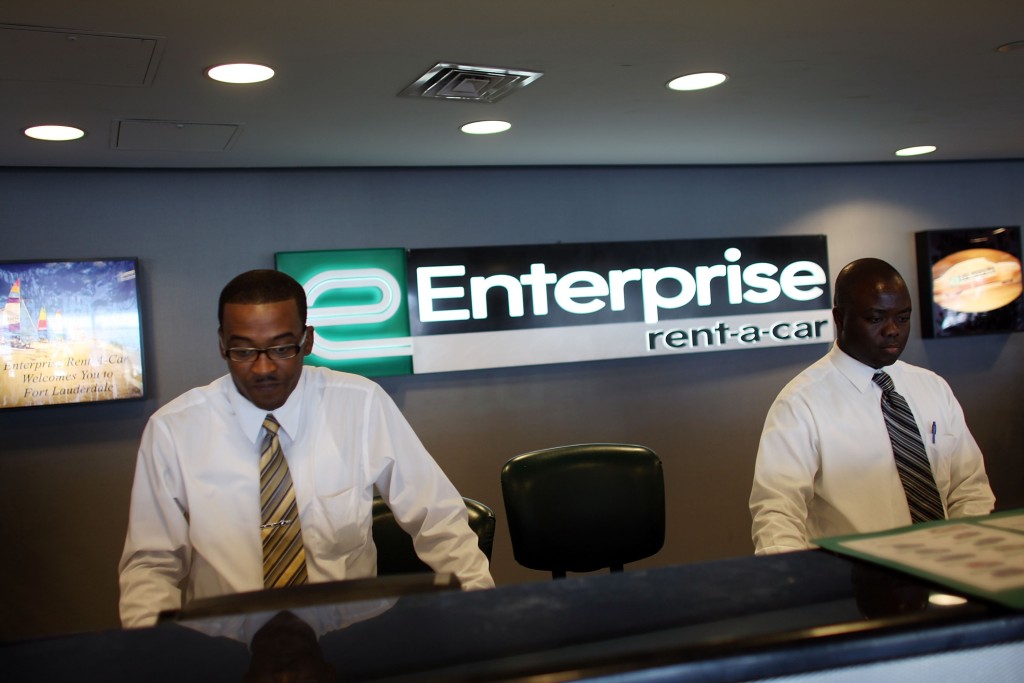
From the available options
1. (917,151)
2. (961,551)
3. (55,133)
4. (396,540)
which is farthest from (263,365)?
(917,151)

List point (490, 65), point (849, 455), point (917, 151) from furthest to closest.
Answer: point (917, 151), point (490, 65), point (849, 455)

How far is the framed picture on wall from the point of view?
6180mm

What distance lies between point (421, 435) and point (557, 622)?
13.2 feet

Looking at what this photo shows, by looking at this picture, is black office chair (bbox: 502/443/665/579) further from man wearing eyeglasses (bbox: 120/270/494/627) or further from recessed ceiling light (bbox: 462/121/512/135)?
recessed ceiling light (bbox: 462/121/512/135)

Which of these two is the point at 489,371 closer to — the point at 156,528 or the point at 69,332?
the point at 69,332

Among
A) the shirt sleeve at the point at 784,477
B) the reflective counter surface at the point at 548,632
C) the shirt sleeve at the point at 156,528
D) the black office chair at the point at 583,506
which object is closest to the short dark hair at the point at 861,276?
the shirt sleeve at the point at 784,477

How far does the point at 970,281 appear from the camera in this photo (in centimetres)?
626

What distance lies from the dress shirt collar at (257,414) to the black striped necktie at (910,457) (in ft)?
5.80

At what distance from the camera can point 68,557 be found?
4.57 meters

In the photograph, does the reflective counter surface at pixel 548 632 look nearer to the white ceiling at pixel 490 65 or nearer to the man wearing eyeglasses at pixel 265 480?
the man wearing eyeglasses at pixel 265 480

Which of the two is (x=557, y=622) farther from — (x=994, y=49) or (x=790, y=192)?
(x=790, y=192)

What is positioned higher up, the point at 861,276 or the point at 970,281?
the point at 970,281

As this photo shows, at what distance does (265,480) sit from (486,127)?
2409 mm

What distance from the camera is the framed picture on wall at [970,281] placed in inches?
243
